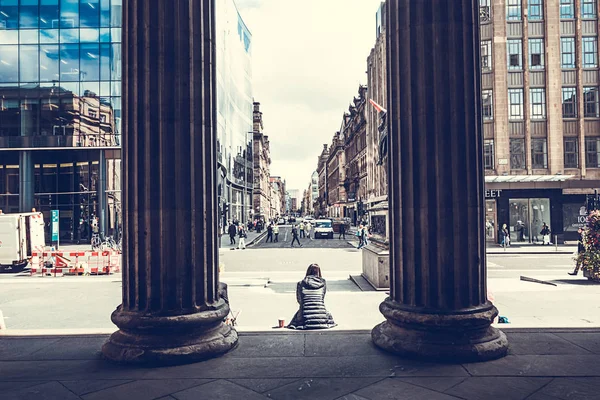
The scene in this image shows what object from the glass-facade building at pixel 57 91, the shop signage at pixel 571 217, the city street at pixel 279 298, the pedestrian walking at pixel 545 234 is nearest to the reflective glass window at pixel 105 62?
the glass-facade building at pixel 57 91

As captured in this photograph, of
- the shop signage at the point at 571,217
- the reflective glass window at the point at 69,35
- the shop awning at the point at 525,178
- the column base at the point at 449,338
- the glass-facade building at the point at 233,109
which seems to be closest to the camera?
the column base at the point at 449,338

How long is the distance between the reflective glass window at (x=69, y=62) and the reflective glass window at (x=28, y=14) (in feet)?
9.21

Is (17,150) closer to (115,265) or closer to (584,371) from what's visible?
(115,265)

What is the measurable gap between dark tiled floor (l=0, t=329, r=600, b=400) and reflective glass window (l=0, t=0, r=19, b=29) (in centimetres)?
3812

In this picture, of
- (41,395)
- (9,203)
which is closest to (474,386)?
(41,395)

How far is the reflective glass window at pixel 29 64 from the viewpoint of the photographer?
35.2 meters

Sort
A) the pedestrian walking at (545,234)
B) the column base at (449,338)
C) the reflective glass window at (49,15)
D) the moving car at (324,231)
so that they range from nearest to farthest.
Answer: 1. the column base at (449,338)
2. the pedestrian walking at (545,234)
3. the reflective glass window at (49,15)
4. the moving car at (324,231)

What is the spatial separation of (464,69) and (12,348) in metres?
6.04

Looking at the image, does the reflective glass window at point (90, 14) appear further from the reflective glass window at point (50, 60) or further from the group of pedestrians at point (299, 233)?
the group of pedestrians at point (299, 233)

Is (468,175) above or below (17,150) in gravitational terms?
below

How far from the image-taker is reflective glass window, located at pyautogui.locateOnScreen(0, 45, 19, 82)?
35.2 m

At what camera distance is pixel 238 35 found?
57625 mm

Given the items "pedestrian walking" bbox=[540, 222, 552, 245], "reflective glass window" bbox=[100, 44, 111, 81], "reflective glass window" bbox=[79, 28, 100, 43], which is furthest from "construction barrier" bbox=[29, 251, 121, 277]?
"pedestrian walking" bbox=[540, 222, 552, 245]

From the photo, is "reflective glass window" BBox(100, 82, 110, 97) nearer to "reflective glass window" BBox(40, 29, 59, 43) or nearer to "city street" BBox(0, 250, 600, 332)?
"reflective glass window" BBox(40, 29, 59, 43)
